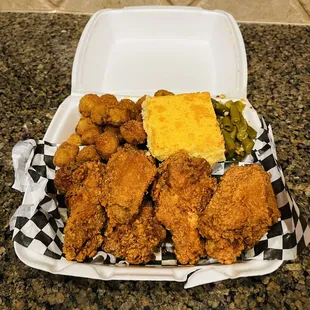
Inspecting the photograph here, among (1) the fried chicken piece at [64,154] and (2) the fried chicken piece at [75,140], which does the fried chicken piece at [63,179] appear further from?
(2) the fried chicken piece at [75,140]

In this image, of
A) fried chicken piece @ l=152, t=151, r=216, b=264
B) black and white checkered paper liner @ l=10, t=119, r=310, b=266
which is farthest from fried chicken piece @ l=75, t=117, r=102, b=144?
fried chicken piece @ l=152, t=151, r=216, b=264

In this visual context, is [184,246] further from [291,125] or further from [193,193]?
[291,125]

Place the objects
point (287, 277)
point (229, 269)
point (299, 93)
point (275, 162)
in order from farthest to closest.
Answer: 1. point (299, 93)
2. point (275, 162)
3. point (287, 277)
4. point (229, 269)

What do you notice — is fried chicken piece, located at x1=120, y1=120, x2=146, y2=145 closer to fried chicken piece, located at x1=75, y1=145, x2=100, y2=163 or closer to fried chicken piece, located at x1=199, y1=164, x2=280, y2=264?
fried chicken piece, located at x1=75, y1=145, x2=100, y2=163

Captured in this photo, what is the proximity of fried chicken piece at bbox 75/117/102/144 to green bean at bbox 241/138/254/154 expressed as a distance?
570 mm

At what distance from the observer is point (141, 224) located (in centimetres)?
120

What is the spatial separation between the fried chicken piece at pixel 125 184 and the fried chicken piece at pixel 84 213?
4 cm

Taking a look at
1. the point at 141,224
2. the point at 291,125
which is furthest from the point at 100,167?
the point at 291,125

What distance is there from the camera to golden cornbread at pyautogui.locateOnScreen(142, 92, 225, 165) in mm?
1359

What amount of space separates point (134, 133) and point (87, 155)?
20cm

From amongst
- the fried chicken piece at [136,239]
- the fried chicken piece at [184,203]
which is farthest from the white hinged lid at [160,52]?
the fried chicken piece at [136,239]

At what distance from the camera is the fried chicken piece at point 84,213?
1.15 m

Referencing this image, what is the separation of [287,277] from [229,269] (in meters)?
0.27

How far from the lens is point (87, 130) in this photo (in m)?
1.52
